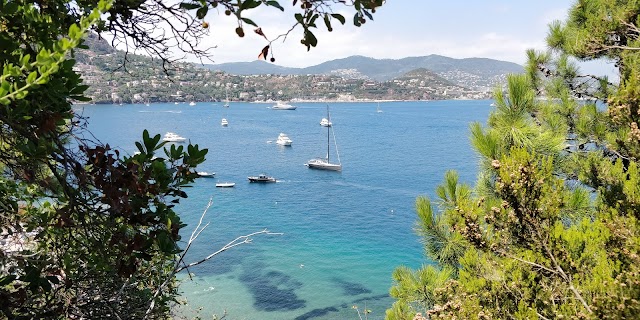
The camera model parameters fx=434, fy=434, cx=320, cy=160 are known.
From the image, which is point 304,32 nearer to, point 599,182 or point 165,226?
point 165,226

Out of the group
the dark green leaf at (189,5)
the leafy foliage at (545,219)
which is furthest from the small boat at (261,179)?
the dark green leaf at (189,5)

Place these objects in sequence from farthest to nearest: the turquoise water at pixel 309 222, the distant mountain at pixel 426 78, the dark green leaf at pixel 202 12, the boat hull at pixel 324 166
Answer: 1. the distant mountain at pixel 426 78
2. the boat hull at pixel 324 166
3. the turquoise water at pixel 309 222
4. the dark green leaf at pixel 202 12

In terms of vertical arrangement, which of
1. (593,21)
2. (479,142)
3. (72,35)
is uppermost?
(593,21)

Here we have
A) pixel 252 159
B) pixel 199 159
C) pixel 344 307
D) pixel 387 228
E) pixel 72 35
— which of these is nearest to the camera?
pixel 72 35

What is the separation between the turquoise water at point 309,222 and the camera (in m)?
17.1

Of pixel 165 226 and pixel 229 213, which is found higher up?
pixel 165 226

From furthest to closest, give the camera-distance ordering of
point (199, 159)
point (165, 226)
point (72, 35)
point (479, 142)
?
1. point (479, 142)
2. point (199, 159)
3. point (165, 226)
4. point (72, 35)

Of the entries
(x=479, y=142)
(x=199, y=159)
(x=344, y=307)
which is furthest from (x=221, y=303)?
(x=199, y=159)

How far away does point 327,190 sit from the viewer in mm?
32281

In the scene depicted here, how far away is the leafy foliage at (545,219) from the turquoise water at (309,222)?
0.77m

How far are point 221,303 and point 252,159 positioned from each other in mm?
26844

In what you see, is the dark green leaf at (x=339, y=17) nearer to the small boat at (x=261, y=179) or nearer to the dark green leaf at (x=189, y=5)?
the dark green leaf at (x=189, y=5)

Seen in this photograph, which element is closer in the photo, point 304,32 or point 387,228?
point 304,32

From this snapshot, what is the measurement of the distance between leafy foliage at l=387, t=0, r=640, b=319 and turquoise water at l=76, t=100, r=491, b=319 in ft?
2.54
